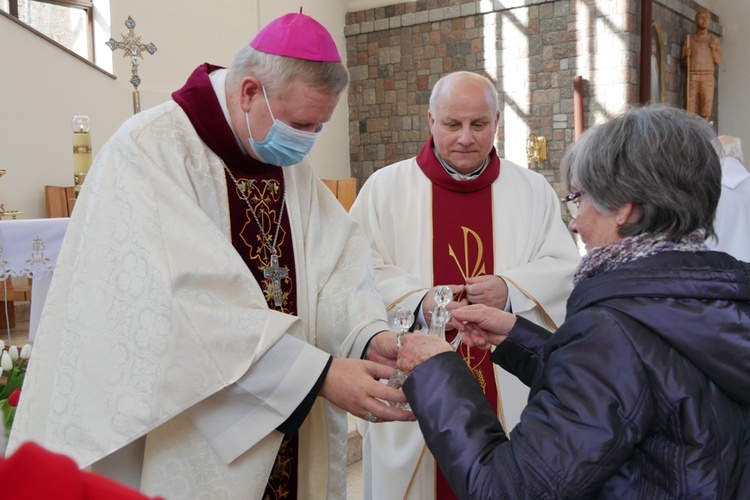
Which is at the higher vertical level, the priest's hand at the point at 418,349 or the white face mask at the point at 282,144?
the white face mask at the point at 282,144

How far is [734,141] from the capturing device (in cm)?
489

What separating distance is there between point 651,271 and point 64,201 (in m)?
7.14

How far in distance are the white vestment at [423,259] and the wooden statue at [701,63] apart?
34.0 ft

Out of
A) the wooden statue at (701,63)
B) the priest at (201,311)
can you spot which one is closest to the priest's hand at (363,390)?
the priest at (201,311)

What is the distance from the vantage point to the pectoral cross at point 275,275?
2072 millimetres

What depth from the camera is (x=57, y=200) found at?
7539 millimetres

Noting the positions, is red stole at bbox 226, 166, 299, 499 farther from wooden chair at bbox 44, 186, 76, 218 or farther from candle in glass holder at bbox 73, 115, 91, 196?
wooden chair at bbox 44, 186, 76, 218

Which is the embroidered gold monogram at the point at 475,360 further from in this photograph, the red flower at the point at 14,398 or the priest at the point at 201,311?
the red flower at the point at 14,398

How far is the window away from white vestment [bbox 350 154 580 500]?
246 inches

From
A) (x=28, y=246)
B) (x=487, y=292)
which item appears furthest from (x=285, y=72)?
(x=28, y=246)

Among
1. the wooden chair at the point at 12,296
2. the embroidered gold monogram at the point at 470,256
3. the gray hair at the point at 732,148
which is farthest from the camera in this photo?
the wooden chair at the point at 12,296

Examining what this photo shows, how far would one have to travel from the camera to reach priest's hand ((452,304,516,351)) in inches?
80.4

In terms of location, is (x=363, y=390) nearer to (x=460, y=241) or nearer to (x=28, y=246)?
(x=460, y=241)

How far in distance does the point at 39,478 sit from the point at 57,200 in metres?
7.55
